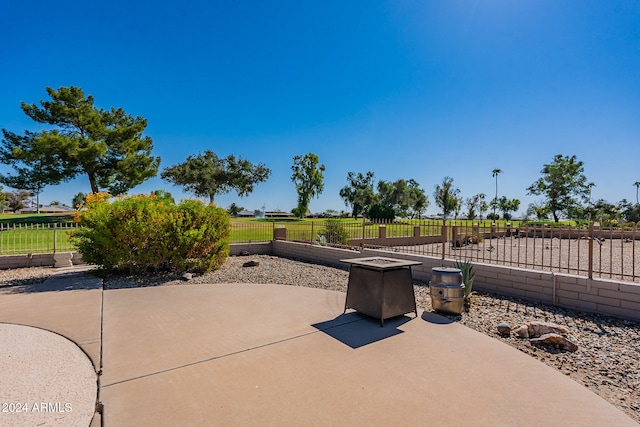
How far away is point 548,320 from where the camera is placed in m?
5.09

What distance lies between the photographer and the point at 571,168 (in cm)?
4341

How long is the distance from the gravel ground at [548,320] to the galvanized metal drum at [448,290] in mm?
182

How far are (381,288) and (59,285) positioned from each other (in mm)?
7526

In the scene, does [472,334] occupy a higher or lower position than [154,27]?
lower

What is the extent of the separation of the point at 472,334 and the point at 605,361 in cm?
142

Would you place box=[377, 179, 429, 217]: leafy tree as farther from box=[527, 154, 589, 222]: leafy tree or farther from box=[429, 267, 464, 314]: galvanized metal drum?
box=[429, 267, 464, 314]: galvanized metal drum

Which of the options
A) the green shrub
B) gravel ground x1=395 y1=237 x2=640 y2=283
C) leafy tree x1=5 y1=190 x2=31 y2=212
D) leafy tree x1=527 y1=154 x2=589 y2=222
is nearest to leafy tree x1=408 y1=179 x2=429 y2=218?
leafy tree x1=527 y1=154 x2=589 y2=222

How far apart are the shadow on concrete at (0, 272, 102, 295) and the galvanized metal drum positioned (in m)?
7.35

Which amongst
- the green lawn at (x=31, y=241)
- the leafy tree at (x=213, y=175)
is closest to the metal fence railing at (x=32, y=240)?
the green lawn at (x=31, y=241)

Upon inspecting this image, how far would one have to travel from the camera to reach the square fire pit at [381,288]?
462cm

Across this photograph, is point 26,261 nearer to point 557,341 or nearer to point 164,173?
Result: point 557,341

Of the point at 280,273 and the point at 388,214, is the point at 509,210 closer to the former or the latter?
the point at 388,214

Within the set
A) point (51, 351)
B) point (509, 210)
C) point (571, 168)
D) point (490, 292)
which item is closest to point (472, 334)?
point (490, 292)

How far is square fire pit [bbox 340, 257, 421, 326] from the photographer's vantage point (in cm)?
462
